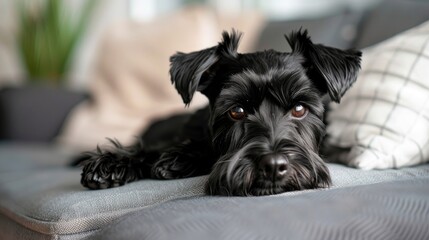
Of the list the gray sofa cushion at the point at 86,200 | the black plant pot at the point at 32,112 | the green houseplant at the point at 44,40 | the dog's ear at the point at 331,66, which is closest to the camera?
the gray sofa cushion at the point at 86,200

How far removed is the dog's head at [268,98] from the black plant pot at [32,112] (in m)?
2.50

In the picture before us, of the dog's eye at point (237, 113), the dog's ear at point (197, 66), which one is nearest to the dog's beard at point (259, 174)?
the dog's eye at point (237, 113)

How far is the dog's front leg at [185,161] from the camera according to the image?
182cm

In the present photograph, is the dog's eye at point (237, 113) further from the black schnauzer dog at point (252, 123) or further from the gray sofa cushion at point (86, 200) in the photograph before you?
the gray sofa cushion at point (86, 200)

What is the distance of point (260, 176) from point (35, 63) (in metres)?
4.25

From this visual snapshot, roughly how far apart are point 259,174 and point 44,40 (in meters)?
4.25

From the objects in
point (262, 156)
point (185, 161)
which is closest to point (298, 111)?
point (262, 156)

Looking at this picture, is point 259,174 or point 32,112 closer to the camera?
point 259,174

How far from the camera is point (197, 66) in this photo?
1700mm

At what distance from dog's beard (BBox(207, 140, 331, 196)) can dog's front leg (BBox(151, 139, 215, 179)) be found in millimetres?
311

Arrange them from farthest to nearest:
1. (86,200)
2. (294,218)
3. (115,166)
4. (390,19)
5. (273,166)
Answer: (390,19) → (115,166) → (86,200) → (273,166) → (294,218)

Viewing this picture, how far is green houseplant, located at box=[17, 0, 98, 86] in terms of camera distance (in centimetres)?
518

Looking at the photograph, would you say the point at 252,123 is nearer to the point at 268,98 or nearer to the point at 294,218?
the point at 268,98

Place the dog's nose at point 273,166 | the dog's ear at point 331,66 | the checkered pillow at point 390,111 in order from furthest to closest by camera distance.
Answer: the checkered pillow at point 390,111, the dog's ear at point 331,66, the dog's nose at point 273,166
